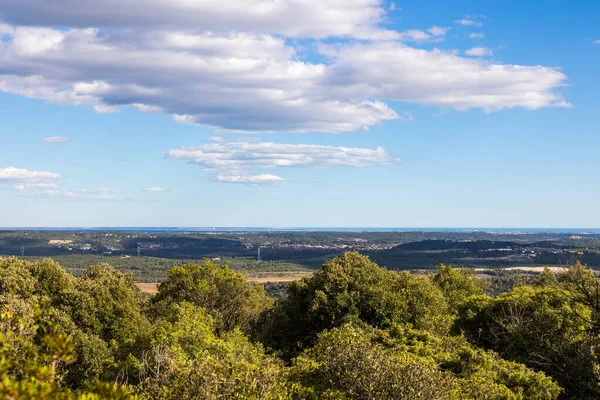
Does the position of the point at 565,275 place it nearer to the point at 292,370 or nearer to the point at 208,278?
the point at 292,370

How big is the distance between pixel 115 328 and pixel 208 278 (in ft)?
36.2

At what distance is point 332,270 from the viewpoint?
42.1 meters

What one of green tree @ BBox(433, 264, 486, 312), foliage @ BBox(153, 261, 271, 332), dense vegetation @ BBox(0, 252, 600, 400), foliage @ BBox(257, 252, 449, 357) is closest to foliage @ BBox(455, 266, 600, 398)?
dense vegetation @ BBox(0, 252, 600, 400)

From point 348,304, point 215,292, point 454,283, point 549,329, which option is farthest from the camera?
point 454,283

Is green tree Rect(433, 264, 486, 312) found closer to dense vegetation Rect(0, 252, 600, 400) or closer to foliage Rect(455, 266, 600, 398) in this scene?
dense vegetation Rect(0, 252, 600, 400)

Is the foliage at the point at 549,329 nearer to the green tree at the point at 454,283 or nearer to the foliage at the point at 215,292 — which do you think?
the green tree at the point at 454,283

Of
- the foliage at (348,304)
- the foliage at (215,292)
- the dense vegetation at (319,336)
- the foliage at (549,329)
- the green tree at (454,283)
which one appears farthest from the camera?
the green tree at (454,283)

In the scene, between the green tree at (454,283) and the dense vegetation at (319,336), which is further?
the green tree at (454,283)

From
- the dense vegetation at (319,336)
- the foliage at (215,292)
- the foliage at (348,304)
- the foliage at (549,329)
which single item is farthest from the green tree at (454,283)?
the foliage at (215,292)

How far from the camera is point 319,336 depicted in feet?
95.0

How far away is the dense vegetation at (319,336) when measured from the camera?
18.9m

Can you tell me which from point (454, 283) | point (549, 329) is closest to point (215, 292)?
point (454, 283)

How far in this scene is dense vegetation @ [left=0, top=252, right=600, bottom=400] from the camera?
18.9m

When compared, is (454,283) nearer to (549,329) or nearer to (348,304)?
(348,304)
